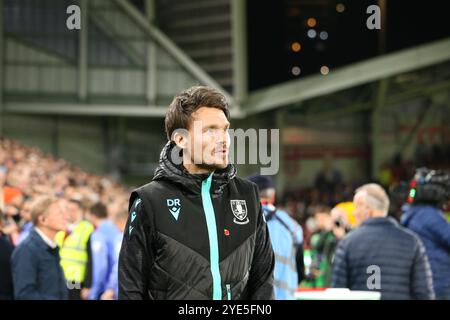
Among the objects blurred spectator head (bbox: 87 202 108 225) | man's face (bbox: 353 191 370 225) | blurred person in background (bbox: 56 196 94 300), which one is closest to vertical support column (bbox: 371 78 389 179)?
blurred spectator head (bbox: 87 202 108 225)

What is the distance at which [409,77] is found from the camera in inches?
1007

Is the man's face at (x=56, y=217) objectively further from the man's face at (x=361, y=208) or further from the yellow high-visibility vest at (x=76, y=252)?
the man's face at (x=361, y=208)

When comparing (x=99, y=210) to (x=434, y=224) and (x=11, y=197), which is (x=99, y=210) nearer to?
(x=11, y=197)

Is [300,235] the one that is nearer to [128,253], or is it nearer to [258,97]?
[128,253]

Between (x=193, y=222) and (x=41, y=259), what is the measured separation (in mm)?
3473

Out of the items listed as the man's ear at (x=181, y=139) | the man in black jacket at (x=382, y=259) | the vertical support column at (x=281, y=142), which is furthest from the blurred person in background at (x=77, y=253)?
the vertical support column at (x=281, y=142)

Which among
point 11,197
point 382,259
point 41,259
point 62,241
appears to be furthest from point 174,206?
point 11,197

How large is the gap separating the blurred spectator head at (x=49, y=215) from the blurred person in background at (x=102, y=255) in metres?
1.45

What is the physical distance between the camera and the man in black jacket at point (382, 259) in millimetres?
5457

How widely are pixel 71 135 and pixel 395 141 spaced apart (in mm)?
11644

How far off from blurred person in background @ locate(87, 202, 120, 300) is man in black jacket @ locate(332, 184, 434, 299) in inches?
107

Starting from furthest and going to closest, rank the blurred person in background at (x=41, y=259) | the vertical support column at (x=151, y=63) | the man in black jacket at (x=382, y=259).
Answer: the vertical support column at (x=151, y=63) → the blurred person in background at (x=41, y=259) → the man in black jacket at (x=382, y=259)

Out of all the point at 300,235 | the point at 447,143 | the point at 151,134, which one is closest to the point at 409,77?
the point at 447,143

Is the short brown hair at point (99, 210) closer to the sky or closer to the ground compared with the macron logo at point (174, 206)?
closer to the ground
